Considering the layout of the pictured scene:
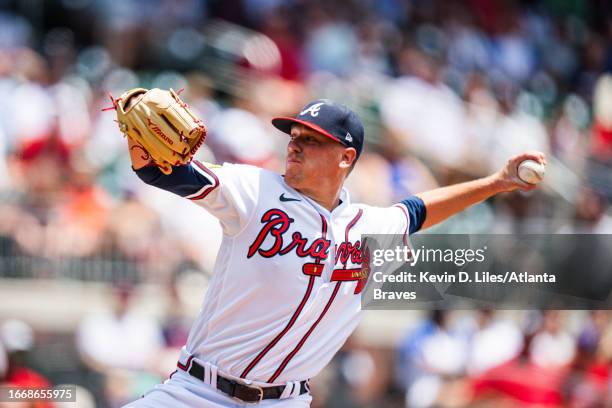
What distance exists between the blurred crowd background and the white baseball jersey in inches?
131

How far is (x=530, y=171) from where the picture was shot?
14.8ft

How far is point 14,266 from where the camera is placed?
811 cm

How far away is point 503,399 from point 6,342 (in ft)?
11.6

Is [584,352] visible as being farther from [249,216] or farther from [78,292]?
[249,216]

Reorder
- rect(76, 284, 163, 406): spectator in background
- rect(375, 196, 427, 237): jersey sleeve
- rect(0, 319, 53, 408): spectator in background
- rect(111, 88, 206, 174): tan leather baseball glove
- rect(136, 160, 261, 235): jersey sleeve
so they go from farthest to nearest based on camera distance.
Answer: rect(76, 284, 163, 406): spectator in background, rect(0, 319, 53, 408): spectator in background, rect(375, 196, 427, 237): jersey sleeve, rect(136, 160, 261, 235): jersey sleeve, rect(111, 88, 206, 174): tan leather baseball glove

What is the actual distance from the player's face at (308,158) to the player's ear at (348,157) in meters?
0.06

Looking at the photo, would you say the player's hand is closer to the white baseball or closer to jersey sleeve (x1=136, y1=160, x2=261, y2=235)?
the white baseball

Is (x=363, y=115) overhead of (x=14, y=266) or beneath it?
overhead

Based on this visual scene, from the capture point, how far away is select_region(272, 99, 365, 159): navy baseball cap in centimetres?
418

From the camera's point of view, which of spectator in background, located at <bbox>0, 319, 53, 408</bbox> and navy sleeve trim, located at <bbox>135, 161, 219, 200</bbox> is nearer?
navy sleeve trim, located at <bbox>135, 161, 219, 200</bbox>

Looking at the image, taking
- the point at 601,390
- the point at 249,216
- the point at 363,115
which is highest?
the point at 363,115

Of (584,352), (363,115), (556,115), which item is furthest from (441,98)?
(584,352)

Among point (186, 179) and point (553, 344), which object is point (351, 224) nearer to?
point (186, 179)

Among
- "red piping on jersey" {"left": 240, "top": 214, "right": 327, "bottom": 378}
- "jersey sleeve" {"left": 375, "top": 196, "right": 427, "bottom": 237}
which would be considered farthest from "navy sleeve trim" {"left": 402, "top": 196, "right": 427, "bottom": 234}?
"red piping on jersey" {"left": 240, "top": 214, "right": 327, "bottom": 378}
